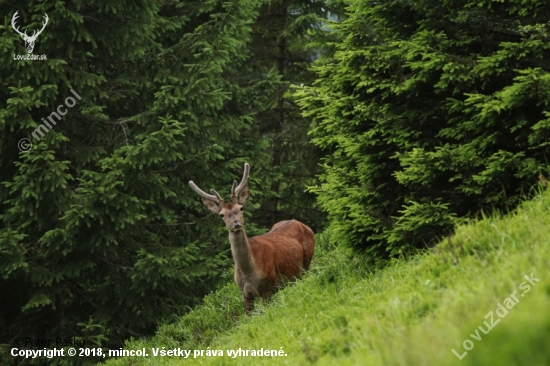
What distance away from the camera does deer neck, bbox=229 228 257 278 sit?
9680 mm

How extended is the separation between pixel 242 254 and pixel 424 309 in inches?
183

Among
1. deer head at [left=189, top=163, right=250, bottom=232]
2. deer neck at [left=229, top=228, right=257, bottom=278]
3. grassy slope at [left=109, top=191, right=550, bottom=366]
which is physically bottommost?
grassy slope at [left=109, top=191, right=550, bottom=366]

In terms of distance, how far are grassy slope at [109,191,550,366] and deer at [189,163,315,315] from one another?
0.63m

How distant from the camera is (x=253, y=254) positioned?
32.6 feet

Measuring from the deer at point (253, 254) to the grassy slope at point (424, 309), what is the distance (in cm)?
63

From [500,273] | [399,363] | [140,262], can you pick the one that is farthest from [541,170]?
[140,262]

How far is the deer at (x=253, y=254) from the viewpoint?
383 inches

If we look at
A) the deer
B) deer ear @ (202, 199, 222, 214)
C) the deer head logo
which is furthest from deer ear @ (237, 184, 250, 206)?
the deer head logo

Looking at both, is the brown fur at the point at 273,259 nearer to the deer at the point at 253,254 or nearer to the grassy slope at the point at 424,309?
the deer at the point at 253,254
